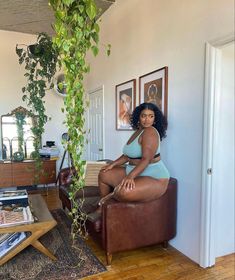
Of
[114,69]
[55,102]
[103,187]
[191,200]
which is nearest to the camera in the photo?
[191,200]

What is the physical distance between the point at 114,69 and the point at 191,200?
7.30 ft

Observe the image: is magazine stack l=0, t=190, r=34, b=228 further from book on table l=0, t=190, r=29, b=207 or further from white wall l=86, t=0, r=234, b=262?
white wall l=86, t=0, r=234, b=262

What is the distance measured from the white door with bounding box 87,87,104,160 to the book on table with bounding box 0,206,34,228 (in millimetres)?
2050

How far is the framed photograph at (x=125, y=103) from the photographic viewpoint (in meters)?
3.10

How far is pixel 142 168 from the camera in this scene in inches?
80.4

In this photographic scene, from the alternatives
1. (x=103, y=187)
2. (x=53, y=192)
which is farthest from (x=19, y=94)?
(x=103, y=187)

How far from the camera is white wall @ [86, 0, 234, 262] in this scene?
201cm

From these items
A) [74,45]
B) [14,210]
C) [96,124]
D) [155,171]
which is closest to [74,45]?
[74,45]

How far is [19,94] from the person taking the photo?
4.61 m

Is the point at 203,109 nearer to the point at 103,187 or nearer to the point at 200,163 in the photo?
the point at 200,163

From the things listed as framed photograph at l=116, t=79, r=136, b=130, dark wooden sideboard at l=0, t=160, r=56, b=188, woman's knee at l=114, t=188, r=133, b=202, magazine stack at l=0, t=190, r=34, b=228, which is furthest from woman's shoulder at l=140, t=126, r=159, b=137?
dark wooden sideboard at l=0, t=160, r=56, b=188

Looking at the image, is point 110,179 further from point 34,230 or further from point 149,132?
point 34,230

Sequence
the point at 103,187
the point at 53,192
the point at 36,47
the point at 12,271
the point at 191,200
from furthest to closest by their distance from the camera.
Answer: the point at 53,192, the point at 36,47, the point at 103,187, the point at 191,200, the point at 12,271

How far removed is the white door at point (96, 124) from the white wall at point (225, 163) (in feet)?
7.50
